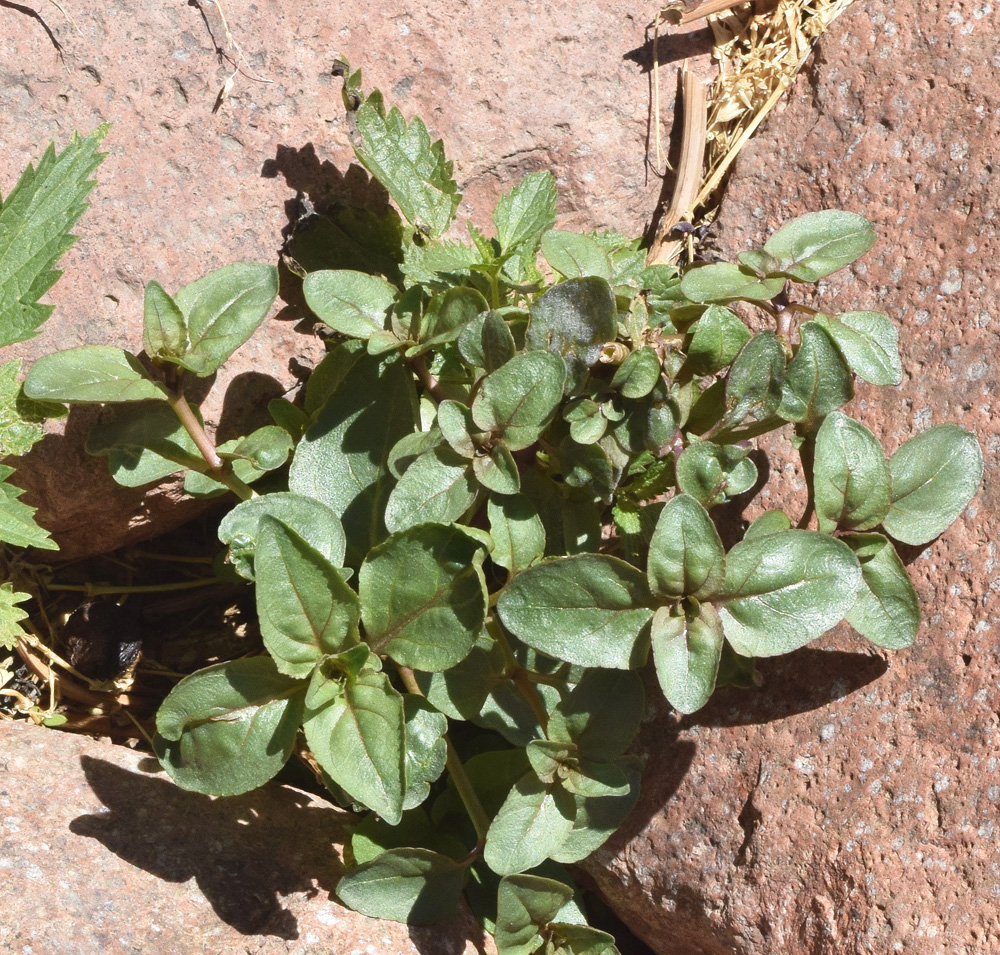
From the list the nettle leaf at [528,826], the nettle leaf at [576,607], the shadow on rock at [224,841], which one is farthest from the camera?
the shadow on rock at [224,841]

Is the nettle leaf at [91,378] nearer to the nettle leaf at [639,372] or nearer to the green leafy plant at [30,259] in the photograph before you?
the green leafy plant at [30,259]

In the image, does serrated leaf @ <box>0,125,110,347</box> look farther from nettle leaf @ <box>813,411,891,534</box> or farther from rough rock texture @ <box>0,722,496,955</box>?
nettle leaf @ <box>813,411,891,534</box>

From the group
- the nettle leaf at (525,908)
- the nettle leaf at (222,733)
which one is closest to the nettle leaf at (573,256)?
the nettle leaf at (222,733)

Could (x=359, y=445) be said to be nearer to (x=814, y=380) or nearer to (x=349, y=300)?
(x=349, y=300)

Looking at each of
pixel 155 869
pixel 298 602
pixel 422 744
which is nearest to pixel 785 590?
pixel 422 744

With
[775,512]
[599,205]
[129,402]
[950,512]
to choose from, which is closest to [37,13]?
[129,402]

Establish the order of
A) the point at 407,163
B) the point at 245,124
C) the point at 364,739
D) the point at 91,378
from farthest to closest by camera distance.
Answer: the point at 245,124, the point at 407,163, the point at 91,378, the point at 364,739

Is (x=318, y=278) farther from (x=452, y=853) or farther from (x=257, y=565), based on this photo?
(x=452, y=853)
